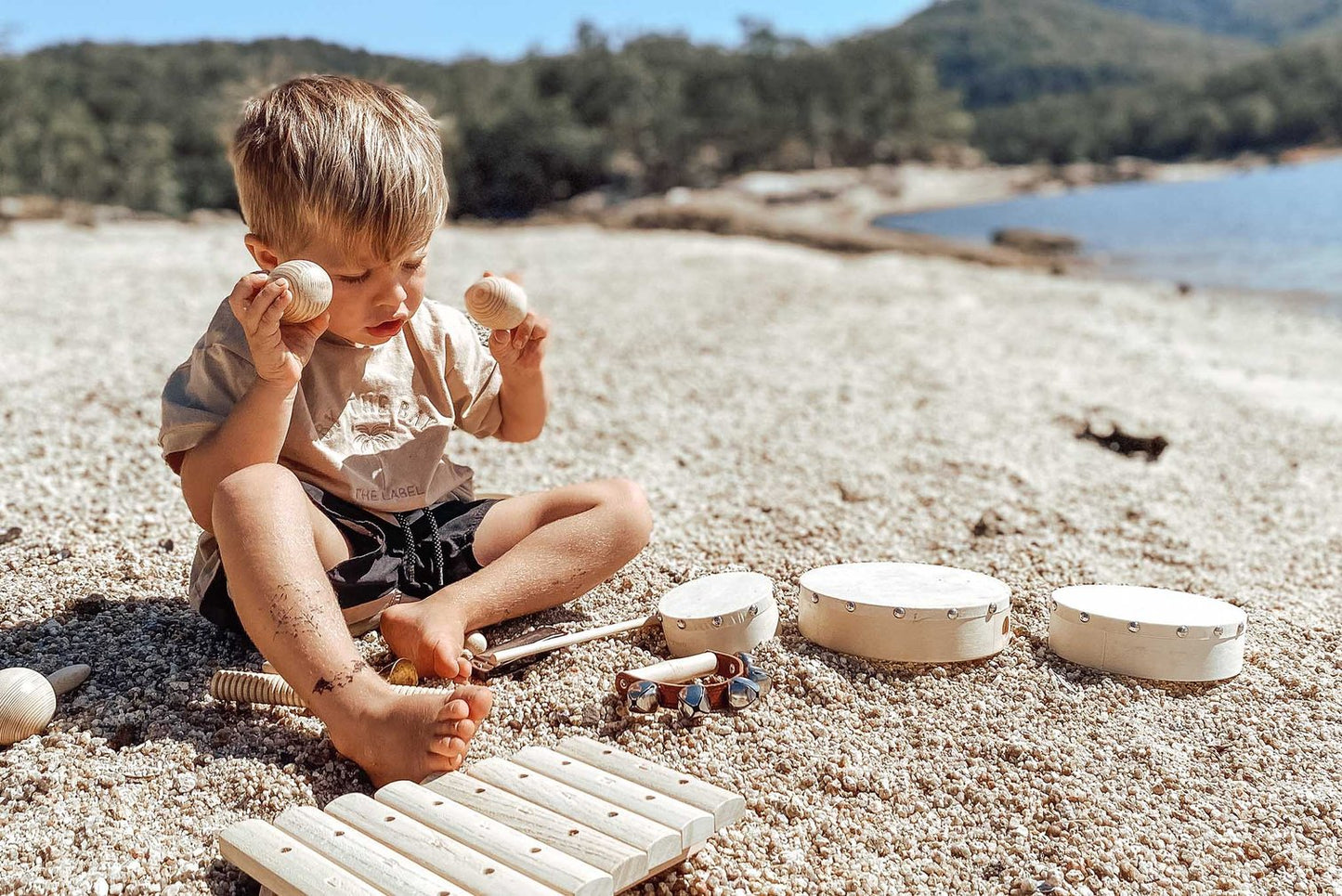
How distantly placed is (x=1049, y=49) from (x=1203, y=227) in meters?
113

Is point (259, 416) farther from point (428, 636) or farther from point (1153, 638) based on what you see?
point (1153, 638)

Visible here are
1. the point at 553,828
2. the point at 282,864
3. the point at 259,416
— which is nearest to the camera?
the point at 282,864

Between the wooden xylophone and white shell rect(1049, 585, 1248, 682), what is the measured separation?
1.18 m

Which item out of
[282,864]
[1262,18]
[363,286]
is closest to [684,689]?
[282,864]

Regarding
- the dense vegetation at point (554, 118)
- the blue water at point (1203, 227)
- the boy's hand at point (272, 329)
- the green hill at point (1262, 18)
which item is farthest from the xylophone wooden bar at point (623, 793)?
the green hill at point (1262, 18)

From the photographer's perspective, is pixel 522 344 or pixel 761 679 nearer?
pixel 761 679

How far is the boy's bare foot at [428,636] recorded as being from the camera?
2441 millimetres

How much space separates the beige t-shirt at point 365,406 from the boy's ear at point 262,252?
13cm

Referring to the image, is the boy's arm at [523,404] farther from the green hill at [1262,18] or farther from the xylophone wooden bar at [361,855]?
the green hill at [1262,18]

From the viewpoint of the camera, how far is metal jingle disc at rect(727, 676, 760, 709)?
2.46 metres

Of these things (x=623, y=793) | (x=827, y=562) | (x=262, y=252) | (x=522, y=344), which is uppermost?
(x=262, y=252)

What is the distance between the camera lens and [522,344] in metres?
2.85

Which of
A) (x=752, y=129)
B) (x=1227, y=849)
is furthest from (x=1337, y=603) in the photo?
(x=752, y=129)

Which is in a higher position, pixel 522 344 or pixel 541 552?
pixel 522 344
